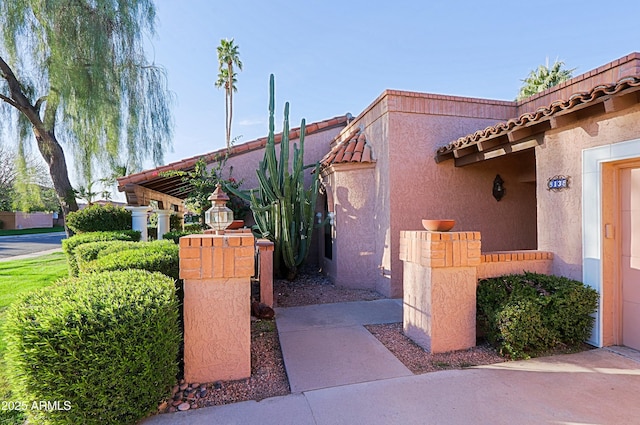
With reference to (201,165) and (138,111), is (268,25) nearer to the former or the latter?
(201,165)

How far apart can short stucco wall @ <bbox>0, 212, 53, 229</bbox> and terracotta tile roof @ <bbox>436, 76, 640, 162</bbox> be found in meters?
51.6

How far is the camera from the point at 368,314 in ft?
20.3

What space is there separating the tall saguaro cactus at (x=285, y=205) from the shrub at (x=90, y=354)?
5250mm

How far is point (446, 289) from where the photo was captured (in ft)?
14.3

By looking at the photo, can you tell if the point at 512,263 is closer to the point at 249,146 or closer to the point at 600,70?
the point at 600,70

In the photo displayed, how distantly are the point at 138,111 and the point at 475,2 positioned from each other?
41.8 feet

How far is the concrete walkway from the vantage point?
2926mm

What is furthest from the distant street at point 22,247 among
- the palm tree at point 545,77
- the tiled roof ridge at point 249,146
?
the palm tree at point 545,77

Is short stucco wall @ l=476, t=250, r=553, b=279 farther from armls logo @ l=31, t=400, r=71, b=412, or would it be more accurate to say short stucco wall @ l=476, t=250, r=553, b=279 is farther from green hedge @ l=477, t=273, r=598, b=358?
armls logo @ l=31, t=400, r=71, b=412

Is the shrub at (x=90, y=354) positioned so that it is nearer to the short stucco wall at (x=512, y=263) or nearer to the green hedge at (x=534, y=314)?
the green hedge at (x=534, y=314)

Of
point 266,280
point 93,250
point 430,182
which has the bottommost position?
point 266,280

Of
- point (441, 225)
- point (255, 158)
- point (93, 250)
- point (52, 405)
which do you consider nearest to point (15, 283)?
point (93, 250)

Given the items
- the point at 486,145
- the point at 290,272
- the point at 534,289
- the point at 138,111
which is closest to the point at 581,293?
the point at 534,289

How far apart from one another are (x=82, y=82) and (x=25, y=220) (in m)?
43.3
